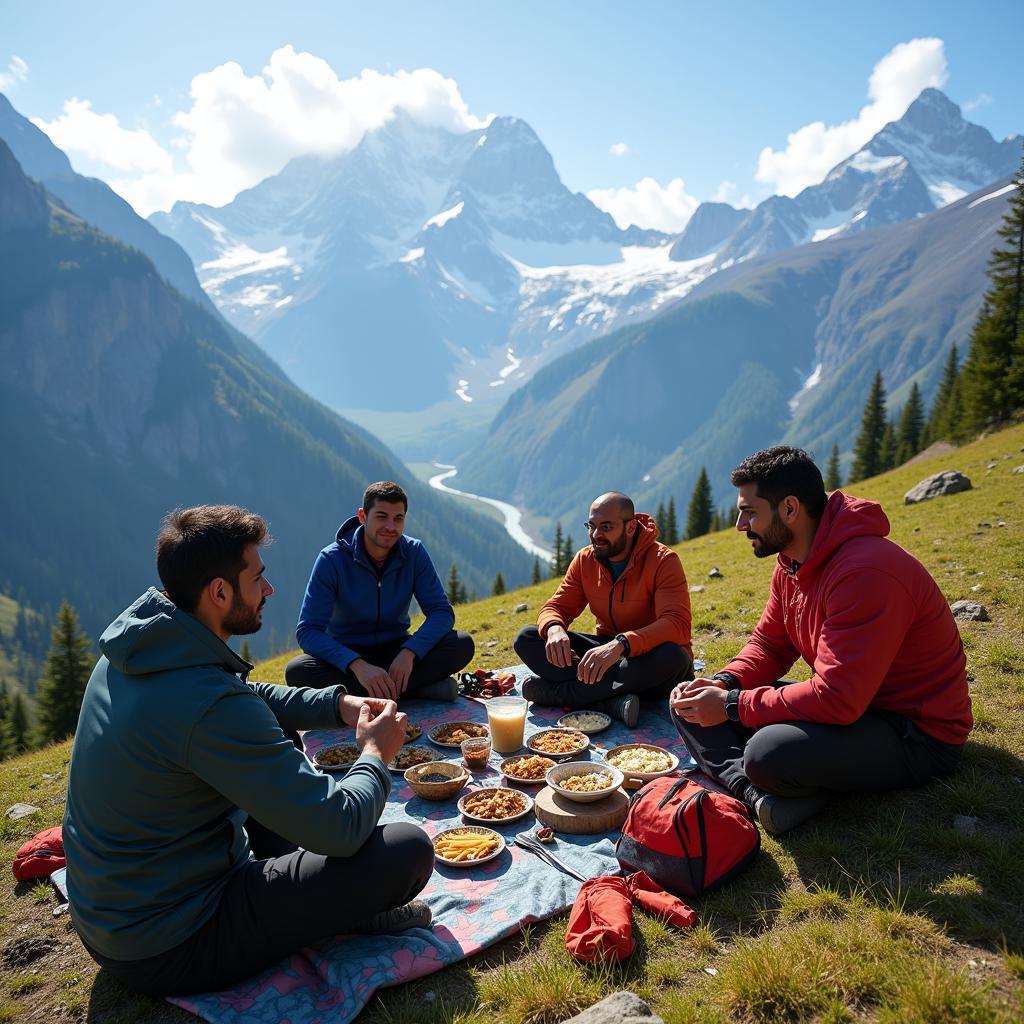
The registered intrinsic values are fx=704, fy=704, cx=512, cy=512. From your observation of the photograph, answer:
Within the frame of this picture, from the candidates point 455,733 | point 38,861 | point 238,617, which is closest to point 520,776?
point 455,733

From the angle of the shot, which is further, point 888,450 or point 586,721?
point 888,450

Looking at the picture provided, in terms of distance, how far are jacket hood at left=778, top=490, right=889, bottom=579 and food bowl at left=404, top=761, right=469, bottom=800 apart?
3.56 meters

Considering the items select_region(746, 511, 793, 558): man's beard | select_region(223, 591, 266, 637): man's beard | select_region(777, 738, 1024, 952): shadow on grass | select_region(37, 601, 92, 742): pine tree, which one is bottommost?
select_region(37, 601, 92, 742): pine tree

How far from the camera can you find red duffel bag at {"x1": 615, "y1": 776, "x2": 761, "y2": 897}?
4.94 meters

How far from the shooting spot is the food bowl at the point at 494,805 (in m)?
6.00

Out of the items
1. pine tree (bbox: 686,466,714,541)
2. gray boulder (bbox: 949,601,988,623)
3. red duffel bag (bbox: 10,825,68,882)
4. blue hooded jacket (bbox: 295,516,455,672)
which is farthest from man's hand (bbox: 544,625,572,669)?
pine tree (bbox: 686,466,714,541)

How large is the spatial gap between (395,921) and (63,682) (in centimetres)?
4564

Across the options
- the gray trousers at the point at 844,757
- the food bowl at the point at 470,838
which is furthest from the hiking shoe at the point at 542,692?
the gray trousers at the point at 844,757

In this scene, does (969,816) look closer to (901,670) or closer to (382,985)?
(901,670)

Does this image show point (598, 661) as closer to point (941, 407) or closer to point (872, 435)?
point (872, 435)

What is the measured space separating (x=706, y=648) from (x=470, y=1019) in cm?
810

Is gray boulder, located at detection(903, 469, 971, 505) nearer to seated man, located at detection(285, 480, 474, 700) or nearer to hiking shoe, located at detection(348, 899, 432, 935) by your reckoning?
seated man, located at detection(285, 480, 474, 700)

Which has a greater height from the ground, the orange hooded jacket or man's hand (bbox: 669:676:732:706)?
the orange hooded jacket

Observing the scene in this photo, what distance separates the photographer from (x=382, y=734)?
475 cm
